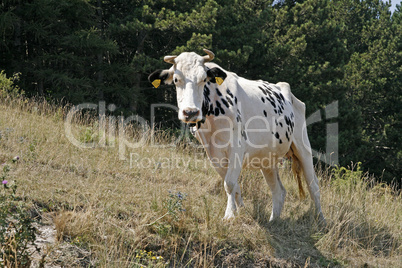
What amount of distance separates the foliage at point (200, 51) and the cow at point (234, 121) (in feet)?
31.0

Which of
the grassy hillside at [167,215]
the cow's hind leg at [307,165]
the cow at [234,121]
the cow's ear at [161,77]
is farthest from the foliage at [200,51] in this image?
the cow's ear at [161,77]

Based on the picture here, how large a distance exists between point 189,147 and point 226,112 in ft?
16.7

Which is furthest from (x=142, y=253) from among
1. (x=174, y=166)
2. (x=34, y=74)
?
(x=34, y=74)

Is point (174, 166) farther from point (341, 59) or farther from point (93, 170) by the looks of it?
point (341, 59)

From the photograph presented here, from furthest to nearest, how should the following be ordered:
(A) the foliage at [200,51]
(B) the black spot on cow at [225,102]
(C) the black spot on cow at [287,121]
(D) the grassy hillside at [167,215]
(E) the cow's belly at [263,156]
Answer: (A) the foliage at [200,51] → (C) the black spot on cow at [287,121] → (E) the cow's belly at [263,156] → (B) the black spot on cow at [225,102] → (D) the grassy hillside at [167,215]

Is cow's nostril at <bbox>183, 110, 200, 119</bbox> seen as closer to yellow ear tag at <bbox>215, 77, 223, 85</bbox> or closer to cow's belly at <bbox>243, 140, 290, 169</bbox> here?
yellow ear tag at <bbox>215, 77, 223, 85</bbox>

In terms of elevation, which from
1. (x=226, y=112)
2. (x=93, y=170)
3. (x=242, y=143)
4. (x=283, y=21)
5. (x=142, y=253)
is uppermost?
(x=283, y=21)

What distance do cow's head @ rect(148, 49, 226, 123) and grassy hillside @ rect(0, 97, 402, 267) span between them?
1003mm

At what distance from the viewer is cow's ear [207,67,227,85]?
208 inches

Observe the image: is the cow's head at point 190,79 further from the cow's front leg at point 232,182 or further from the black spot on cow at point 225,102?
the cow's front leg at point 232,182

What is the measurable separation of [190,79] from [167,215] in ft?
5.44

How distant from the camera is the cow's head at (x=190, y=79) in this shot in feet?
15.7

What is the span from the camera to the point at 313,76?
20359 millimetres

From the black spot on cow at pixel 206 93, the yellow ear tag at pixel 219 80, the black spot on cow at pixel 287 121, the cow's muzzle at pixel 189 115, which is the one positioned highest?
the yellow ear tag at pixel 219 80
